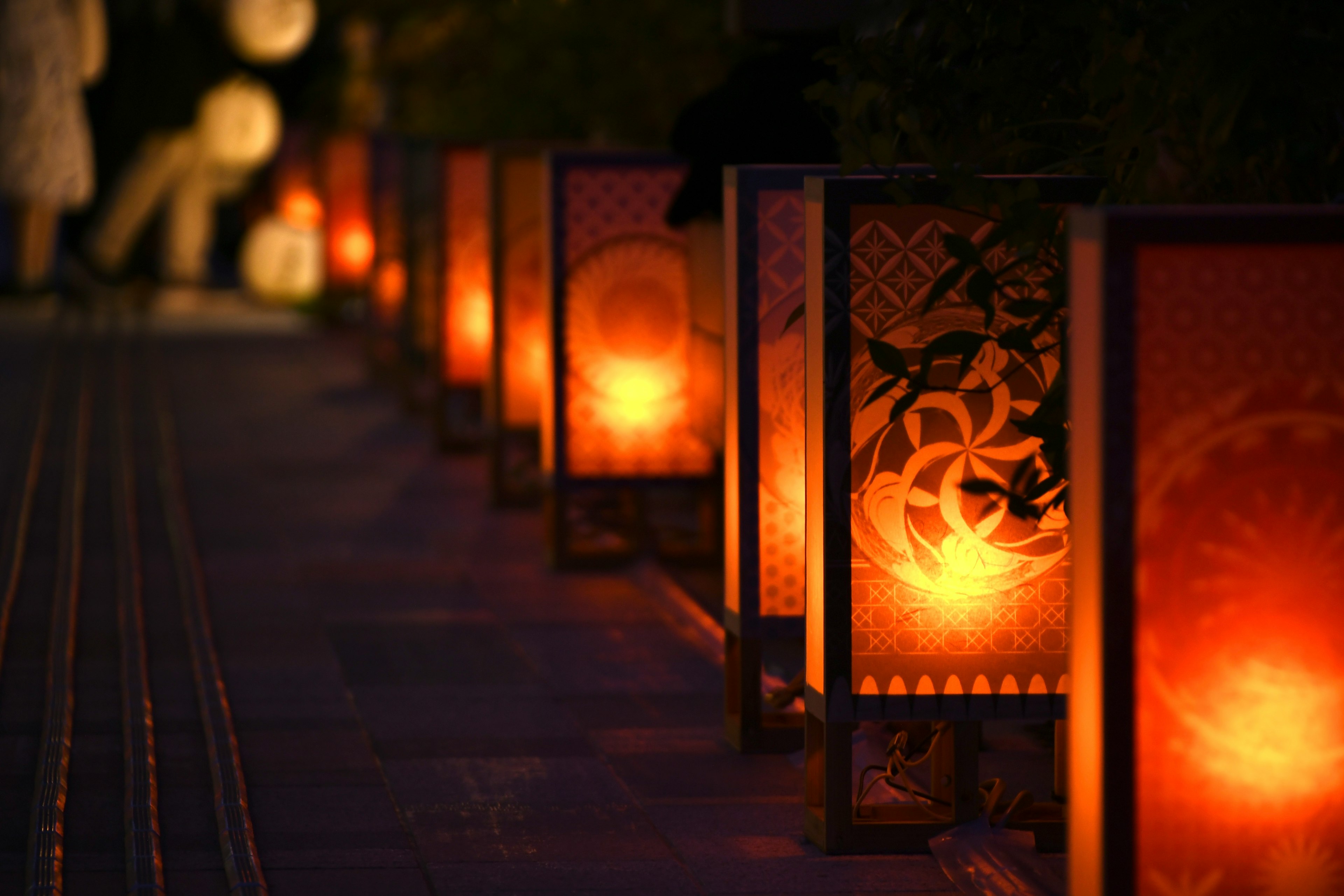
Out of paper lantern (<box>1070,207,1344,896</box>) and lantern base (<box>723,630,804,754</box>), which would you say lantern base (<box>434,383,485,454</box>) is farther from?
paper lantern (<box>1070,207,1344,896</box>)

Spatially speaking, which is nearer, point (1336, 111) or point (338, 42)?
point (1336, 111)

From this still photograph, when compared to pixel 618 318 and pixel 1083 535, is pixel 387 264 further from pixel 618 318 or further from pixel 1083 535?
pixel 1083 535

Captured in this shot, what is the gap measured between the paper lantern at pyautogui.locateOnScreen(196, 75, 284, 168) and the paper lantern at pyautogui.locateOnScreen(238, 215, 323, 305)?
3.07 feet

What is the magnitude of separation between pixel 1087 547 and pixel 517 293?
7509 millimetres

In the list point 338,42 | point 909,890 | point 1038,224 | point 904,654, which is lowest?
point 909,890

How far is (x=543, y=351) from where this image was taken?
10.6 metres

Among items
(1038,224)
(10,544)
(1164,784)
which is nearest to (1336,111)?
(1038,224)

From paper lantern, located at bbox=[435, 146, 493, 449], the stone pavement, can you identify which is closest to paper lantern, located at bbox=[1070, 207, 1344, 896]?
the stone pavement

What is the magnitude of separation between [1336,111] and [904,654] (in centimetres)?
169

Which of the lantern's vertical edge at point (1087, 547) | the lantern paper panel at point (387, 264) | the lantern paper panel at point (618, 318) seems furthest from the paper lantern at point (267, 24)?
the lantern's vertical edge at point (1087, 547)

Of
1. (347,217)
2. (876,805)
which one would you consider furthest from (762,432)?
(347,217)

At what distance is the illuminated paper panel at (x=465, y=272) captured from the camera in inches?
517

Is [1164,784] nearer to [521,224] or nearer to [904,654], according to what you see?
[904,654]

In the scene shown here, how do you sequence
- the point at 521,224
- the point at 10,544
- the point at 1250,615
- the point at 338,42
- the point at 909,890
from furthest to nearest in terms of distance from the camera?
1. the point at 338,42
2. the point at 521,224
3. the point at 10,544
4. the point at 909,890
5. the point at 1250,615
